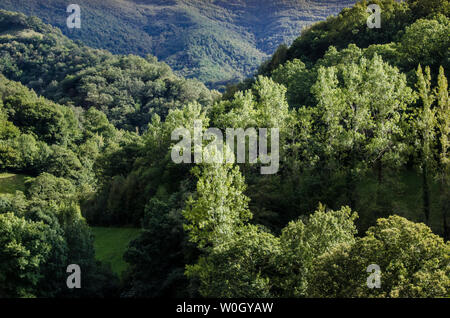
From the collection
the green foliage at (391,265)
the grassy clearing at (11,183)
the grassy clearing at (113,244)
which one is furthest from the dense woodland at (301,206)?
the grassy clearing at (11,183)

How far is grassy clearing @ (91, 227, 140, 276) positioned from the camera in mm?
39197

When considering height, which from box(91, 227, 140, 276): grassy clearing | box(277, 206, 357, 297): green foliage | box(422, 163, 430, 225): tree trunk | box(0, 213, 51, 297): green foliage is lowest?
box(91, 227, 140, 276): grassy clearing

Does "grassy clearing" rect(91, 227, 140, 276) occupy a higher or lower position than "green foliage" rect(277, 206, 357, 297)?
lower

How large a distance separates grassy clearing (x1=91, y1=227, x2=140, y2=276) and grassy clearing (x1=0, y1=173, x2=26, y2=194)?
25100 millimetres

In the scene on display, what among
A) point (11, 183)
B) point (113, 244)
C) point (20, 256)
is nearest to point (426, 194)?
point (20, 256)

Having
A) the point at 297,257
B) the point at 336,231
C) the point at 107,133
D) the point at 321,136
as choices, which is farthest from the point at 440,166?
the point at 107,133

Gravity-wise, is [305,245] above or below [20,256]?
above

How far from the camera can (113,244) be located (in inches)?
1713

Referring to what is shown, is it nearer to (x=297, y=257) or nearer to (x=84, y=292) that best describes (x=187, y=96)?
(x=84, y=292)

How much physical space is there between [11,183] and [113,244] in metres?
36.8

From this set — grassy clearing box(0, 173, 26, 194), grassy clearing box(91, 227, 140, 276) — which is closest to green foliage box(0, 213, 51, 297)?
grassy clearing box(91, 227, 140, 276)

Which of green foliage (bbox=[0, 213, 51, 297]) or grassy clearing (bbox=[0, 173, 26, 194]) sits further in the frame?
grassy clearing (bbox=[0, 173, 26, 194])

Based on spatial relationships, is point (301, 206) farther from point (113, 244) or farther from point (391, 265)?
point (113, 244)

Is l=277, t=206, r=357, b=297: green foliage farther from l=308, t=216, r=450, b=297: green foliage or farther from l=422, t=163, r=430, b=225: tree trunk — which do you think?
l=422, t=163, r=430, b=225: tree trunk
